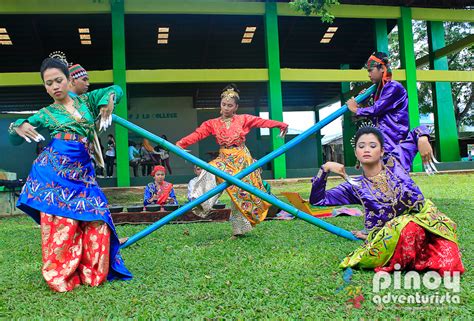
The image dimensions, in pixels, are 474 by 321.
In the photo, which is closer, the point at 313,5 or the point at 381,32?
the point at 313,5

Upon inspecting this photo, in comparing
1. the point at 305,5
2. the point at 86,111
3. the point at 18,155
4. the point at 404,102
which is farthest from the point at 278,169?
the point at 18,155

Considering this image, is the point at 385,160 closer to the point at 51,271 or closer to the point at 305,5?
the point at 51,271

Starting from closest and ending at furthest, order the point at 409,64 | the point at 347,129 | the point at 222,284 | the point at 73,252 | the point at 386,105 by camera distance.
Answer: the point at 222,284, the point at 73,252, the point at 386,105, the point at 409,64, the point at 347,129

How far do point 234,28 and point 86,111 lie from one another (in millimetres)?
12053

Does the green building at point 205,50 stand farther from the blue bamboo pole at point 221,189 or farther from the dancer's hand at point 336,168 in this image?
the dancer's hand at point 336,168

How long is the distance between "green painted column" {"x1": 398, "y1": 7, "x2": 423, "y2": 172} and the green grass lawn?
954 centimetres

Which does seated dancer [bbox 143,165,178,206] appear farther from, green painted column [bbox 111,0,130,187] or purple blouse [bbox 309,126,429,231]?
green painted column [bbox 111,0,130,187]

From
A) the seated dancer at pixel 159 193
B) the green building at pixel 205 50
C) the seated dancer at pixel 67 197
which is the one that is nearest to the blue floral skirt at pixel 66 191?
the seated dancer at pixel 67 197

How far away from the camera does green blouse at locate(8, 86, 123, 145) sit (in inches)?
119

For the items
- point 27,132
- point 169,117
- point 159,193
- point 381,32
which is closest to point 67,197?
point 27,132

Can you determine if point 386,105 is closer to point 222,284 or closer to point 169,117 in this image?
point 222,284

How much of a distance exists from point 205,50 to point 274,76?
425cm

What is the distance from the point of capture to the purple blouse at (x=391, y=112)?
4.04 meters

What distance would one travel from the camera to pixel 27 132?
2.94 m
